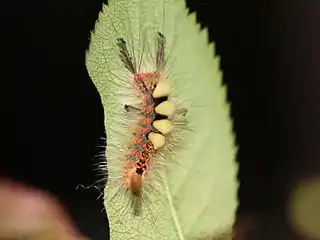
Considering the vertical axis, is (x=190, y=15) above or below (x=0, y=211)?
above

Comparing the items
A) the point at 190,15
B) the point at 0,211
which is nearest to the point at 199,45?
the point at 190,15

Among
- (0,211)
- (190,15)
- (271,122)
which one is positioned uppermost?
(190,15)

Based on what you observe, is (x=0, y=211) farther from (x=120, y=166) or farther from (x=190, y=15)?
(x=190, y=15)
